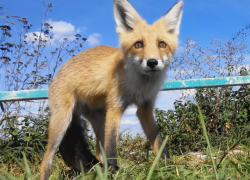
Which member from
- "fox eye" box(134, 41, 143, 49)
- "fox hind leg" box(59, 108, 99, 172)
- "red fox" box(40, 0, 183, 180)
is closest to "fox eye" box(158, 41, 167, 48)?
"red fox" box(40, 0, 183, 180)

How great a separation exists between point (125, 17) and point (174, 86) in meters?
1.19

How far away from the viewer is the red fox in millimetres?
3115

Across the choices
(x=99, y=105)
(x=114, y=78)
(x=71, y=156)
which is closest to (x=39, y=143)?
(x=71, y=156)

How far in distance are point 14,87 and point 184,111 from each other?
312 cm

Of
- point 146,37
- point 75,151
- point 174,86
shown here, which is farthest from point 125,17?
point 75,151

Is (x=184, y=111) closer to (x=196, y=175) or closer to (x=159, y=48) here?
(x=159, y=48)

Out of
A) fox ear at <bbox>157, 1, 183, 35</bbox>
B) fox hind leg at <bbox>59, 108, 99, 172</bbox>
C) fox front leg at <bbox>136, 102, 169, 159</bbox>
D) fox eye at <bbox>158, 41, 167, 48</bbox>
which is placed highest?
fox ear at <bbox>157, 1, 183, 35</bbox>

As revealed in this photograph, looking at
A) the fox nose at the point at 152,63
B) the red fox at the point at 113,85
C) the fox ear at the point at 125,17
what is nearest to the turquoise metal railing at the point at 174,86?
the red fox at the point at 113,85

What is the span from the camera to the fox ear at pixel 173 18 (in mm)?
3473

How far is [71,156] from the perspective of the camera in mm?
3600

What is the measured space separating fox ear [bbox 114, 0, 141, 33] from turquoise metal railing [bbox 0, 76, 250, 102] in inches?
37.8

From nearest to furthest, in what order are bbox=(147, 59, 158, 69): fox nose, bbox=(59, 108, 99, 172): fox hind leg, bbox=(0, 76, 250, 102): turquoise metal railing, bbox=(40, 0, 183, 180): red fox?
bbox=(147, 59, 158, 69): fox nose, bbox=(40, 0, 183, 180): red fox, bbox=(59, 108, 99, 172): fox hind leg, bbox=(0, 76, 250, 102): turquoise metal railing

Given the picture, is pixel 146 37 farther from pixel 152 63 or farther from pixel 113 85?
pixel 113 85

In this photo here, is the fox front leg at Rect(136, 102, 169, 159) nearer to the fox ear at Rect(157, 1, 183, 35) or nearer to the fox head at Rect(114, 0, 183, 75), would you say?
the fox head at Rect(114, 0, 183, 75)
